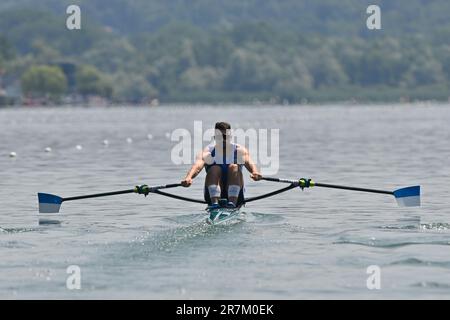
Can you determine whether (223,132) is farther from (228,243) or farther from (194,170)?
(228,243)

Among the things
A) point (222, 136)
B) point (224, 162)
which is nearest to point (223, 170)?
point (224, 162)

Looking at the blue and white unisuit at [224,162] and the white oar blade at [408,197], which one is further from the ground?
the blue and white unisuit at [224,162]

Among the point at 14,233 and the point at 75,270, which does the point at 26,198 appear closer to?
the point at 14,233

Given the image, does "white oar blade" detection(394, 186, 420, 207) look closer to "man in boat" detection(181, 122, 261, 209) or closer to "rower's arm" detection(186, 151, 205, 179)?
"man in boat" detection(181, 122, 261, 209)

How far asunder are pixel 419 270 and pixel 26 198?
16681 millimetres

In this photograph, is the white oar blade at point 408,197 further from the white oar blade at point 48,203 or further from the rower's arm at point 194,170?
the white oar blade at point 48,203

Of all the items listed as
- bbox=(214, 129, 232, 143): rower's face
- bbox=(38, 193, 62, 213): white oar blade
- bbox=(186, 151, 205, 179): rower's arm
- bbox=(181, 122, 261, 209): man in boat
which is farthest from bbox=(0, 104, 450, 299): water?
bbox=(214, 129, 232, 143): rower's face

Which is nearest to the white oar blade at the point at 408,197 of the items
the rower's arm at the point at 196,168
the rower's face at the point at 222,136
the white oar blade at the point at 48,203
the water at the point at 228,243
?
the water at the point at 228,243

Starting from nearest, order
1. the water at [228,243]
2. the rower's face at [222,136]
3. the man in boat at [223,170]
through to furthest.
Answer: the water at [228,243]
the man in boat at [223,170]
the rower's face at [222,136]

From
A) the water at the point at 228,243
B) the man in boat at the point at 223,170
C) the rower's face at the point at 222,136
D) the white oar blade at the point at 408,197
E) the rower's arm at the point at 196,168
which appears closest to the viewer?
the water at the point at 228,243

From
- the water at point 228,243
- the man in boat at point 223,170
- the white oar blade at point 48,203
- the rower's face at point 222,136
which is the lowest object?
the water at point 228,243
